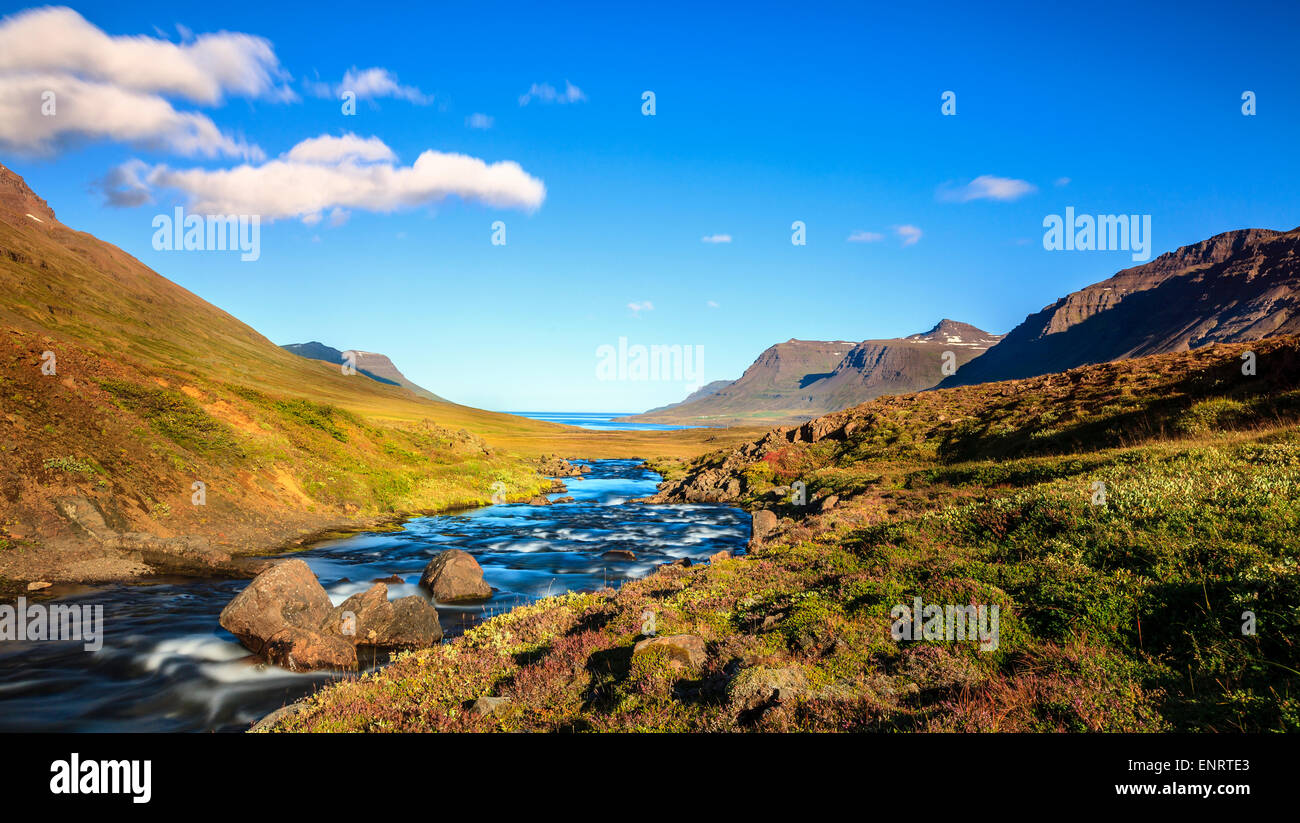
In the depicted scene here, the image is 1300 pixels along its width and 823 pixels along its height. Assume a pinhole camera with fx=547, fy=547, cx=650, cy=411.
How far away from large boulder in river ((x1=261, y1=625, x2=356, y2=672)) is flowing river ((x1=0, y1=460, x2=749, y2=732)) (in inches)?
13.5

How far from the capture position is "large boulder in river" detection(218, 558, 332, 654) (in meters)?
16.4

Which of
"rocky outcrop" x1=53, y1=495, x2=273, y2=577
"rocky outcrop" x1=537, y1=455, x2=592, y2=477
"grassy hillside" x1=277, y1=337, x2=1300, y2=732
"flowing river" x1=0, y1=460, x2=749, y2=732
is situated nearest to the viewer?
"grassy hillside" x1=277, y1=337, x2=1300, y2=732

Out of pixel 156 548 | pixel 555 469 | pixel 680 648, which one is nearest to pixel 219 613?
pixel 156 548

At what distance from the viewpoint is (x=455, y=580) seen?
22656 millimetres

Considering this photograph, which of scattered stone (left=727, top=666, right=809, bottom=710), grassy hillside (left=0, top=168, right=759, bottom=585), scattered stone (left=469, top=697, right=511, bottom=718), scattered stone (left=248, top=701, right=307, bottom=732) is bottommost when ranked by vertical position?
scattered stone (left=248, top=701, right=307, bottom=732)

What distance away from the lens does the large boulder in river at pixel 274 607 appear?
1641cm

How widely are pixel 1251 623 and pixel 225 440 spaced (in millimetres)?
41806

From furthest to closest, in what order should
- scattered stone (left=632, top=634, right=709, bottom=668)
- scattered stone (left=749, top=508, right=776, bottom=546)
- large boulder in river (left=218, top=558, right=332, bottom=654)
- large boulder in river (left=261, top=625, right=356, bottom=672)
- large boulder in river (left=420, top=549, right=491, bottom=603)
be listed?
scattered stone (left=749, top=508, right=776, bottom=546) → large boulder in river (left=420, top=549, right=491, bottom=603) → large boulder in river (left=218, top=558, right=332, bottom=654) → large boulder in river (left=261, top=625, right=356, bottom=672) → scattered stone (left=632, top=634, right=709, bottom=668)

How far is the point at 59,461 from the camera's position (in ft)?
73.9

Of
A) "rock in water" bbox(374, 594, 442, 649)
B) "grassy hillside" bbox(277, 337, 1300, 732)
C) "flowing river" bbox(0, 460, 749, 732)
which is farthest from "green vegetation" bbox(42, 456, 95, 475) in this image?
"grassy hillside" bbox(277, 337, 1300, 732)

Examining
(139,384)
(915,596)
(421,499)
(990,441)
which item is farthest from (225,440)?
(990,441)

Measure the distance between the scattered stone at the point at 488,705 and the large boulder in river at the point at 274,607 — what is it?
9077 mm

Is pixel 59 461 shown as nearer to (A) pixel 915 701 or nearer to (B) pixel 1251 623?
(A) pixel 915 701

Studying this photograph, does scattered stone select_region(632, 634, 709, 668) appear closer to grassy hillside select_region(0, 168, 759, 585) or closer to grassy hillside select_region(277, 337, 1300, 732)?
grassy hillside select_region(277, 337, 1300, 732)
